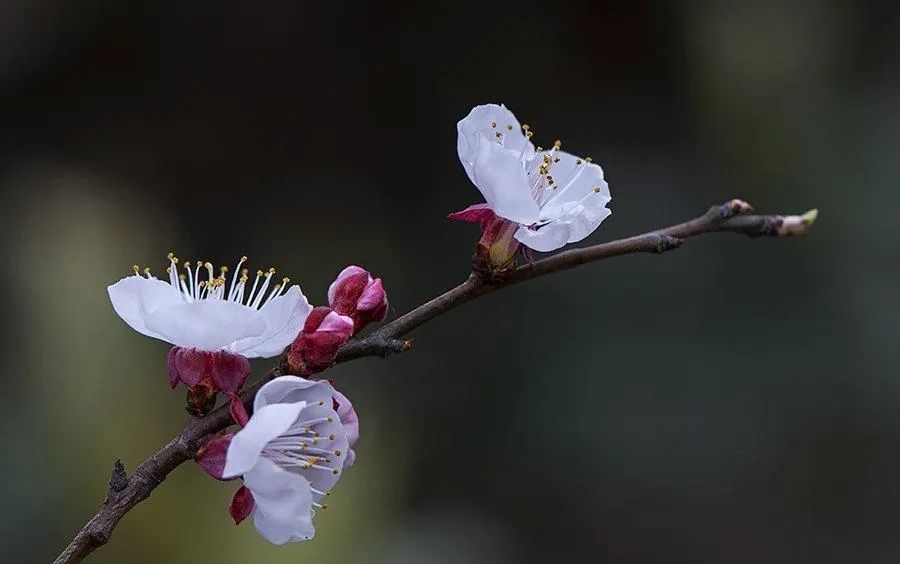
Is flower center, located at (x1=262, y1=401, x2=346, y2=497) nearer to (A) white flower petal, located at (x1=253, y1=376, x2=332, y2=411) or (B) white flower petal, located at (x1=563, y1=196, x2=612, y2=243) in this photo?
(A) white flower petal, located at (x1=253, y1=376, x2=332, y2=411)

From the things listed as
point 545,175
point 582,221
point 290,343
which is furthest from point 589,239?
point 290,343

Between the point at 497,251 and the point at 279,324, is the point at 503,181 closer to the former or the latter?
the point at 497,251

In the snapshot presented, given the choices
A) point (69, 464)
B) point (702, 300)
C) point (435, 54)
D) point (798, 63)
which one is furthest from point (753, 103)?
point (69, 464)

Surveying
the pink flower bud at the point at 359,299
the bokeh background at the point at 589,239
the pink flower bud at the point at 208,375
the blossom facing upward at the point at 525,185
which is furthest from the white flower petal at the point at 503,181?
the bokeh background at the point at 589,239

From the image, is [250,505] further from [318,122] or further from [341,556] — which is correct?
[318,122]

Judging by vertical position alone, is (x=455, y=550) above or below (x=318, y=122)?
below

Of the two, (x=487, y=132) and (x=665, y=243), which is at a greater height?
(x=487, y=132)

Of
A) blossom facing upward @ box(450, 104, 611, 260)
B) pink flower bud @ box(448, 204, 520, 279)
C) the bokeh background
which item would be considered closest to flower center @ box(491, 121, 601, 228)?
blossom facing upward @ box(450, 104, 611, 260)
